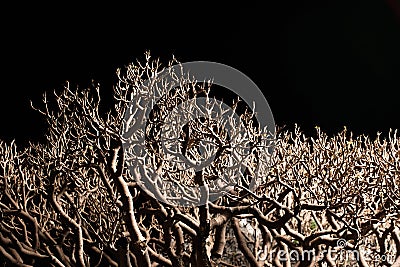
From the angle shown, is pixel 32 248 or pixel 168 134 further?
pixel 32 248

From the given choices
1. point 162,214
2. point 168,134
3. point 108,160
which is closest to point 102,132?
point 108,160

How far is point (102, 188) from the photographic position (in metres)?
8.42

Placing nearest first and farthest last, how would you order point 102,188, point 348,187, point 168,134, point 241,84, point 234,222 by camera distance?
point 348,187
point 168,134
point 234,222
point 102,188
point 241,84

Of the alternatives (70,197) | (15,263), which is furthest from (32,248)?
(70,197)

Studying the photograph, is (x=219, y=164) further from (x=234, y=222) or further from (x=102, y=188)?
(x=102, y=188)

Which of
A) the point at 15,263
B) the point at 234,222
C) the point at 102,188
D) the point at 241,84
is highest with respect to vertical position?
the point at 241,84

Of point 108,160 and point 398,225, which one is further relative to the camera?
point 398,225

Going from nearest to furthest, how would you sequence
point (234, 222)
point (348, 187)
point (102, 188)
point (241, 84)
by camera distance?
point (348, 187)
point (234, 222)
point (102, 188)
point (241, 84)

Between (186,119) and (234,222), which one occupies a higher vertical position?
(186,119)

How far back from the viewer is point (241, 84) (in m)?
10.5

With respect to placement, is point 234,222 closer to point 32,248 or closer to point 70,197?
point 70,197

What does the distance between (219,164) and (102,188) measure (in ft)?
7.92

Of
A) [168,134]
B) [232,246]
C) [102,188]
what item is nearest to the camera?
[168,134]

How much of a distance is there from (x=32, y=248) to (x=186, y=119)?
337 cm
